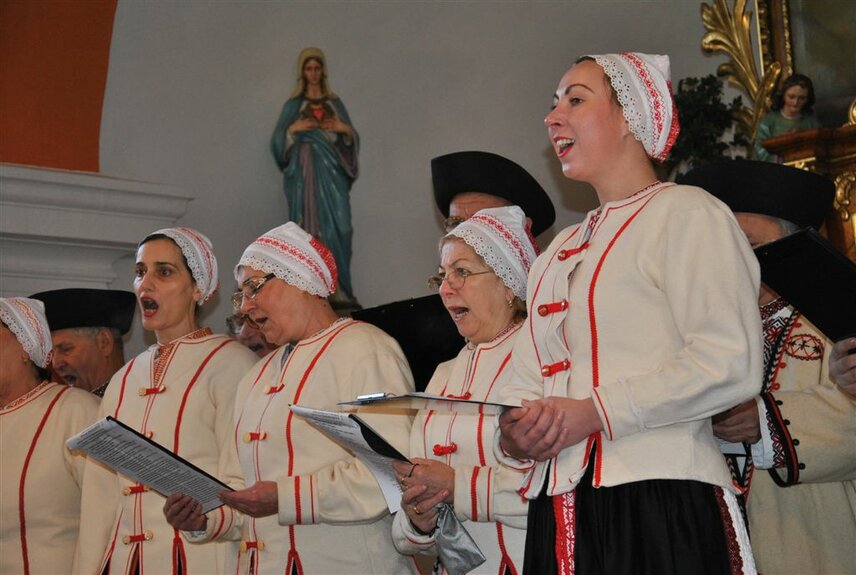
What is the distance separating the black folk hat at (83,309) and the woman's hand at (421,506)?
2.93 m

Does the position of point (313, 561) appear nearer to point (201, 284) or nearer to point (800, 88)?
point (201, 284)

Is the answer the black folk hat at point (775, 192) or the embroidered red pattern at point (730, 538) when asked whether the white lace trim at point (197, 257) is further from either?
the embroidered red pattern at point (730, 538)

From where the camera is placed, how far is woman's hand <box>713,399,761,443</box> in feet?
9.95

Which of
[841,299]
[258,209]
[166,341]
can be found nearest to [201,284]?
[166,341]

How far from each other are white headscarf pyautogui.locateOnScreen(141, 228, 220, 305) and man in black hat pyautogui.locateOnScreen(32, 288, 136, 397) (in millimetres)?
1197

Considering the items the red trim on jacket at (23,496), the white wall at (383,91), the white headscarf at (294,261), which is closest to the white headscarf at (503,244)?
the white headscarf at (294,261)

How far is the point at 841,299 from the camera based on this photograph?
284 centimetres

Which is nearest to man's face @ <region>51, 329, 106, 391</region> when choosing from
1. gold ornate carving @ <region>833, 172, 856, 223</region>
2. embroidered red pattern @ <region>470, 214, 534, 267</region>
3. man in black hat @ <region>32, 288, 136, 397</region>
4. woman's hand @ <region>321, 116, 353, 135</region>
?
man in black hat @ <region>32, 288, 136, 397</region>

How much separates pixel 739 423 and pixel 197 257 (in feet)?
7.87

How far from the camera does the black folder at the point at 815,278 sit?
271 cm

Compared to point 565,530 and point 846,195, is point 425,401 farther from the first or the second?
point 846,195

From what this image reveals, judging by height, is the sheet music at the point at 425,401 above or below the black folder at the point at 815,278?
below

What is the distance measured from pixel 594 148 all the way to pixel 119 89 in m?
5.15

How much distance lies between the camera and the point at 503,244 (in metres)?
3.77
